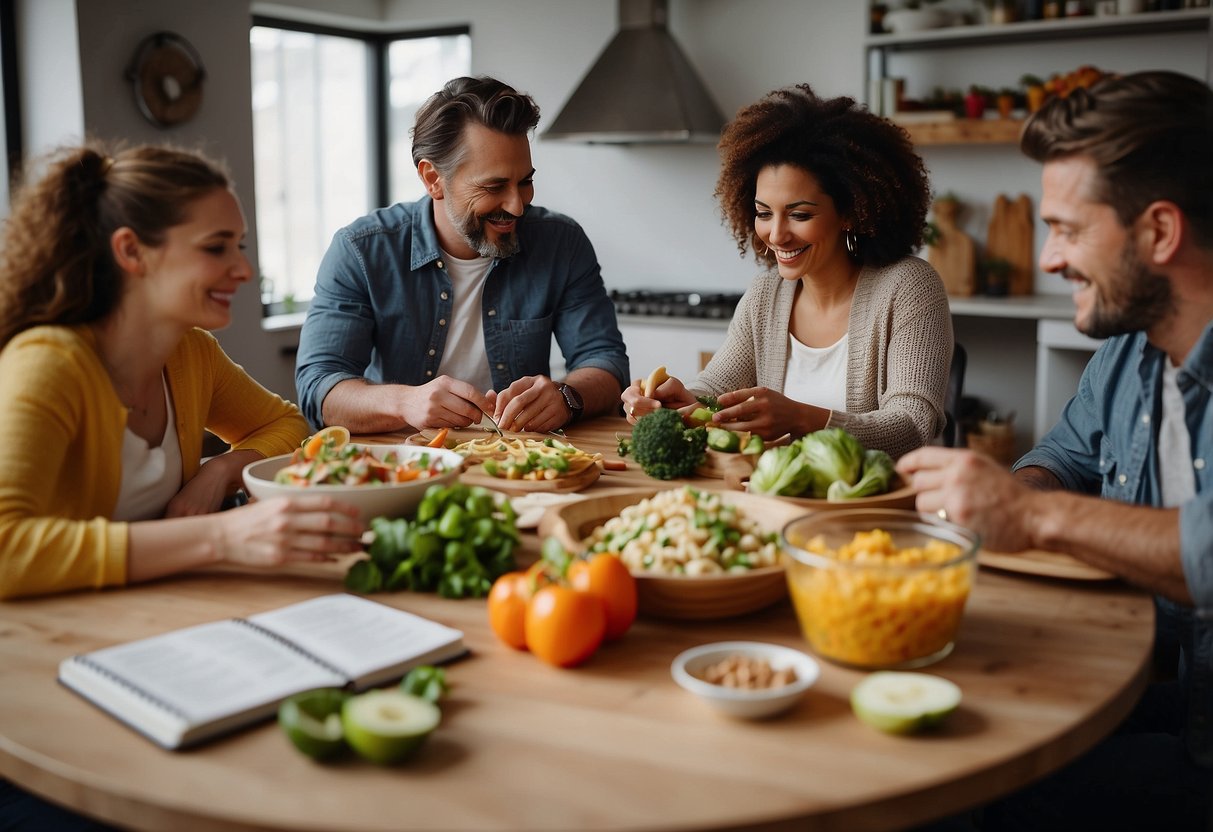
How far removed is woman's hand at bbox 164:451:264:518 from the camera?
1777 millimetres

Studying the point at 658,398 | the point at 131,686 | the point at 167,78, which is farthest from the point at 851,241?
the point at 167,78

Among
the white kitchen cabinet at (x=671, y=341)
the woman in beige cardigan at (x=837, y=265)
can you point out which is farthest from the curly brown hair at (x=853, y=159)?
the white kitchen cabinet at (x=671, y=341)

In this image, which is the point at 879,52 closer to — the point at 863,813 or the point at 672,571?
the point at 672,571

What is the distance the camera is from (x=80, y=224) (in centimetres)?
163

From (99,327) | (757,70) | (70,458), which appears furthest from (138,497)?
(757,70)

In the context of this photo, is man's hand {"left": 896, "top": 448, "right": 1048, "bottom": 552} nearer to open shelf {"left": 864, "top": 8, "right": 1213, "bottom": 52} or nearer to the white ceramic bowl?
the white ceramic bowl

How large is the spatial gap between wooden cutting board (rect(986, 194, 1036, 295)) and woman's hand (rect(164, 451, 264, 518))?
3834 millimetres

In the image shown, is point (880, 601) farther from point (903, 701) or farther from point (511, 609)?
point (511, 609)

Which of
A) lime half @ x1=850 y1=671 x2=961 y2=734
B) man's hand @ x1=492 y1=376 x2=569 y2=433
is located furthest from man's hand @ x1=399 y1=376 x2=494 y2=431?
lime half @ x1=850 y1=671 x2=961 y2=734

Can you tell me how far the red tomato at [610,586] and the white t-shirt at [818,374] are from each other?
1.45m

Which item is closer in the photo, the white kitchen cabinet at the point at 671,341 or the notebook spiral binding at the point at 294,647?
the notebook spiral binding at the point at 294,647

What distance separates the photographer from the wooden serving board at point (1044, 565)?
145 cm

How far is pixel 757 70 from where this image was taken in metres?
5.40

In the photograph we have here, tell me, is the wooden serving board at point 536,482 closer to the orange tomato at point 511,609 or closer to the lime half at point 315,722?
the orange tomato at point 511,609
